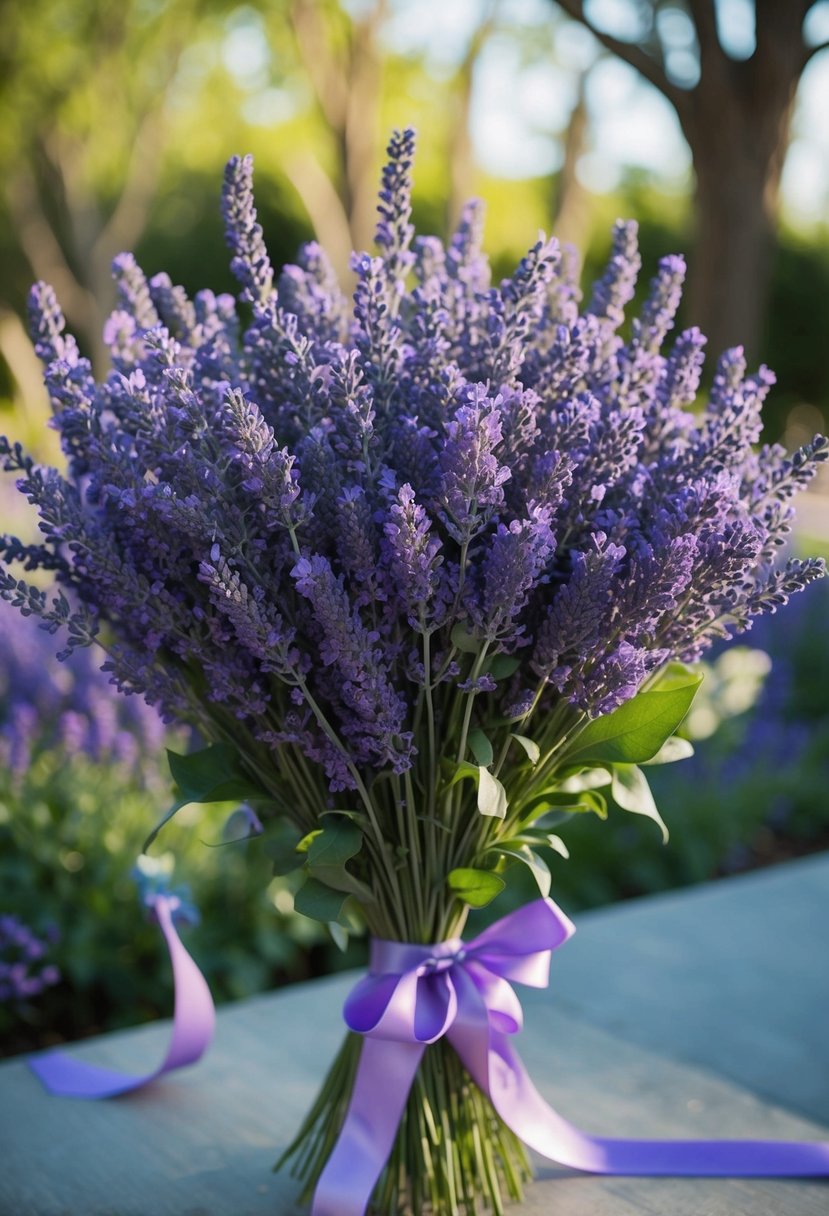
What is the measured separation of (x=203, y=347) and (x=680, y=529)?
0.61 m

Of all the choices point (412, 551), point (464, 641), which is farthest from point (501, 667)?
point (412, 551)

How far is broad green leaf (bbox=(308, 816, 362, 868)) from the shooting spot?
1.33 meters

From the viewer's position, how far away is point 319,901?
1395mm

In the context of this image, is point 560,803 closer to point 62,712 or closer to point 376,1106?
point 376,1106

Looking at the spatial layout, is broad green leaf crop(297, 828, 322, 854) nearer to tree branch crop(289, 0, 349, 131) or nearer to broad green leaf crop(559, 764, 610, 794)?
broad green leaf crop(559, 764, 610, 794)

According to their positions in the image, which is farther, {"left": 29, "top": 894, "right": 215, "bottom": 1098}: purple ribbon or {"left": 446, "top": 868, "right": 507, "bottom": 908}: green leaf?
{"left": 29, "top": 894, "right": 215, "bottom": 1098}: purple ribbon

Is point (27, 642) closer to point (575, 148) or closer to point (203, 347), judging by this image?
point (203, 347)

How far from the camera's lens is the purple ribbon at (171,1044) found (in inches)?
72.9

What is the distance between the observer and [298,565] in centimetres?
118

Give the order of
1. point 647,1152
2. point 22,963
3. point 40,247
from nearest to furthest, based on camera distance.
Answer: point 647,1152 < point 22,963 < point 40,247

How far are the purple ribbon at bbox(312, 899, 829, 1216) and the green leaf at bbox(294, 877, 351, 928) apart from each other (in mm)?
136

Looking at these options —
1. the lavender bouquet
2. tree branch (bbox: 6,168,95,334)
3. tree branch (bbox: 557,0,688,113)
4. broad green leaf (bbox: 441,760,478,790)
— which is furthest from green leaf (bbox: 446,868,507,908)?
tree branch (bbox: 6,168,95,334)

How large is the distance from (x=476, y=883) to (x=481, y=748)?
200 mm

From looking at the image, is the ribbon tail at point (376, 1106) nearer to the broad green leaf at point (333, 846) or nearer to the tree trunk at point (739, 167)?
the broad green leaf at point (333, 846)
